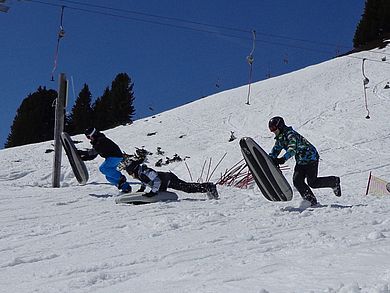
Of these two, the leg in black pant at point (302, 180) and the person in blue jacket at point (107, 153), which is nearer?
the leg in black pant at point (302, 180)

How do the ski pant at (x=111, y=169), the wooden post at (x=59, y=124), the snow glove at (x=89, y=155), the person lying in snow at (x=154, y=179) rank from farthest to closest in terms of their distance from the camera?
1. the wooden post at (x=59, y=124)
2. the snow glove at (x=89, y=155)
3. the ski pant at (x=111, y=169)
4. the person lying in snow at (x=154, y=179)

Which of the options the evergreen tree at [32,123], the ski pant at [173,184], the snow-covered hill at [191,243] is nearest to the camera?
the snow-covered hill at [191,243]

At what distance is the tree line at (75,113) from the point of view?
5912 cm

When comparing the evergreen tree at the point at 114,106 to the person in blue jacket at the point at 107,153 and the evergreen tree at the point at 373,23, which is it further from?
the person in blue jacket at the point at 107,153

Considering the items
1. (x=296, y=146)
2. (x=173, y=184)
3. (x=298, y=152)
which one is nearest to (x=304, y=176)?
(x=298, y=152)

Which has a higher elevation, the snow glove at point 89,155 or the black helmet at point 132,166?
the snow glove at point 89,155

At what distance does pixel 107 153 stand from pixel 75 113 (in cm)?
5357

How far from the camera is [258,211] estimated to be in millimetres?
7844

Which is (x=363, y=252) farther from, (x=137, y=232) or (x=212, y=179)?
(x=212, y=179)

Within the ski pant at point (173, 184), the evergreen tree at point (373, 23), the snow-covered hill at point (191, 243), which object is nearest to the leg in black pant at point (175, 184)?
the ski pant at point (173, 184)

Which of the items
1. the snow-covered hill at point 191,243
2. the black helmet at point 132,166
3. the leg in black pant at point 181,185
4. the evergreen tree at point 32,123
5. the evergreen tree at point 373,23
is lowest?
the snow-covered hill at point 191,243

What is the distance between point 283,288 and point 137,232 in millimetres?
3195

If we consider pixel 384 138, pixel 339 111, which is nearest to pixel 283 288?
pixel 384 138

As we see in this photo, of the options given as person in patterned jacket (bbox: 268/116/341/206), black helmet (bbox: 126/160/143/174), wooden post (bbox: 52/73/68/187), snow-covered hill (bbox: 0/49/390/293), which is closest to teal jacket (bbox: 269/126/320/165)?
person in patterned jacket (bbox: 268/116/341/206)
